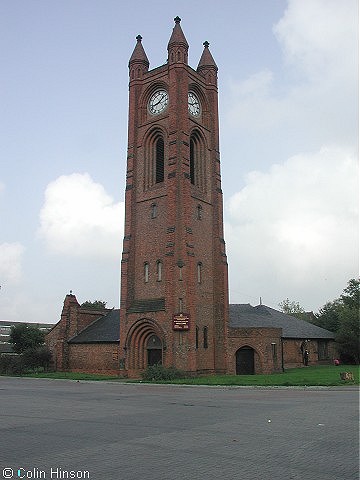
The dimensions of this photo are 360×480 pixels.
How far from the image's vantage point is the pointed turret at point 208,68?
4759cm

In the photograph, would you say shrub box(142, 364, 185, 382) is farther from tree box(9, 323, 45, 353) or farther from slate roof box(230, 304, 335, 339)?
tree box(9, 323, 45, 353)

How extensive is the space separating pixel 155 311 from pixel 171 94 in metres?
19.0

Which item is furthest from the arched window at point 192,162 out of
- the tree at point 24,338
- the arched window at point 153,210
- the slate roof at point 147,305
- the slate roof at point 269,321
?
the tree at point 24,338

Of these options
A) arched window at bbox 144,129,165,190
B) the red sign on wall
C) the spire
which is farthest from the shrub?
the spire

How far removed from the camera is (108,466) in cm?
855

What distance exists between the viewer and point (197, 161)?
4394 centimetres

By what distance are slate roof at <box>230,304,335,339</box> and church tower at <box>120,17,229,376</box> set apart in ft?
19.2

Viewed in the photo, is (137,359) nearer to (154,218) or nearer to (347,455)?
(154,218)

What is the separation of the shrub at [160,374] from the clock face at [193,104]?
76.3 feet

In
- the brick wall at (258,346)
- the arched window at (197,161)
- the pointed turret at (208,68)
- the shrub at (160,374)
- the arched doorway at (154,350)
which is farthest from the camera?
the pointed turret at (208,68)

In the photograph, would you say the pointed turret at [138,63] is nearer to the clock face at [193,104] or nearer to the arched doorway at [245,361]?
the clock face at [193,104]

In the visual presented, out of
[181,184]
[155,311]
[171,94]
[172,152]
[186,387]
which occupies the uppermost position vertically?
[171,94]

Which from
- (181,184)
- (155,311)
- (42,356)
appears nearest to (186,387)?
(155,311)

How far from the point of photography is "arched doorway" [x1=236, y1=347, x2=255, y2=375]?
134 feet
